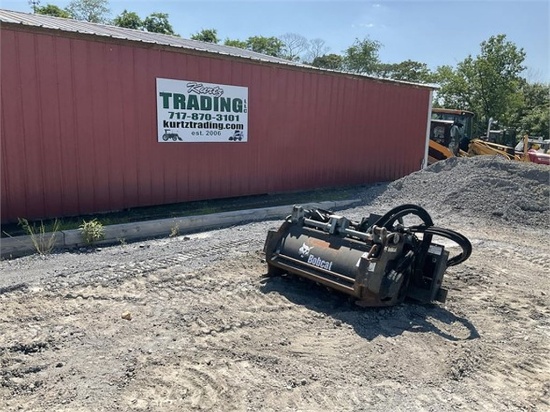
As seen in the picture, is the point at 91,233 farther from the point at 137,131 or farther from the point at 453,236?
the point at 453,236

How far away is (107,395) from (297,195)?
8.45 m

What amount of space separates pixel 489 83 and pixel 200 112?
25.6 meters

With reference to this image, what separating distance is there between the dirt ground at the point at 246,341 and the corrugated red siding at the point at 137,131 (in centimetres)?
233

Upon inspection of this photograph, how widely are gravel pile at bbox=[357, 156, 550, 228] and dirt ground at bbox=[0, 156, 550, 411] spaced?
3.86 meters

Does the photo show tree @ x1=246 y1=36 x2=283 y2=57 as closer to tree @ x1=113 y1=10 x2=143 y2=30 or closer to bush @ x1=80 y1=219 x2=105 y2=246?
tree @ x1=113 y1=10 x2=143 y2=30

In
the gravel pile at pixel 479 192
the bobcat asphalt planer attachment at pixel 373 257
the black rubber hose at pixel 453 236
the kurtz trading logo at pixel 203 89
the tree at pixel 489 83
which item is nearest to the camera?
the bobcat asphalt planer attachment at pixel 373 257

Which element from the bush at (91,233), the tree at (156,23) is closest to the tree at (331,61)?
the tree at (156,23)

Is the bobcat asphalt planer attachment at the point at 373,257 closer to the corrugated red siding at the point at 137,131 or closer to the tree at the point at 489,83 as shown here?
the corrugated red siding at the point at 137,131

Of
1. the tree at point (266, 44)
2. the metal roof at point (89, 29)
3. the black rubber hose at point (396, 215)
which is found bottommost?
the black rubber hose at point (396, 215)

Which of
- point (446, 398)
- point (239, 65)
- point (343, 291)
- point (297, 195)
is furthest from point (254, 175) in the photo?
point (446, 398)

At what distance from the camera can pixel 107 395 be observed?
2883 mm

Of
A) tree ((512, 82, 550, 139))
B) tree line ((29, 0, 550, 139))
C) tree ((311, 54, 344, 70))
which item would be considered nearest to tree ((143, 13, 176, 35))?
tree line ((29, 0, 550, 139))

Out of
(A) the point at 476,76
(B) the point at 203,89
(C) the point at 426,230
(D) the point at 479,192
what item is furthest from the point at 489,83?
(C) the point at 426,230

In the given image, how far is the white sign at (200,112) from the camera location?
868cm
